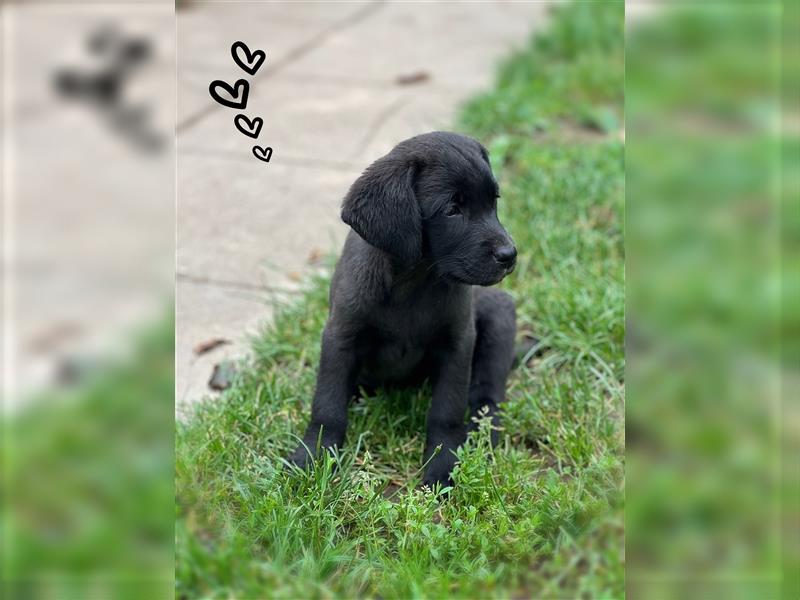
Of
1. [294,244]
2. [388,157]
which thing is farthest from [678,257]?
[294,244]

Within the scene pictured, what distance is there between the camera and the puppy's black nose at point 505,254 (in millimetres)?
2656

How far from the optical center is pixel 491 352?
134 inches

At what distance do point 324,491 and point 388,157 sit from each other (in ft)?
3.53

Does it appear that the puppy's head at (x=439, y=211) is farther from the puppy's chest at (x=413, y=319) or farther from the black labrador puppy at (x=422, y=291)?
the puppy's chest at (x=413, y=319)

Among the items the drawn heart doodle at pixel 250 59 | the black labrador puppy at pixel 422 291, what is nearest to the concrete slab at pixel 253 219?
the black labrador puppy at pixel 422 291

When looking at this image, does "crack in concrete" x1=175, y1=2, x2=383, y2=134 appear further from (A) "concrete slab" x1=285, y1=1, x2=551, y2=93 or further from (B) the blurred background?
(B) the blurred background

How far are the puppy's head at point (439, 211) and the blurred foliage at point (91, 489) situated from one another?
136cm

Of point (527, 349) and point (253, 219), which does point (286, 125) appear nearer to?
point (253, 219)

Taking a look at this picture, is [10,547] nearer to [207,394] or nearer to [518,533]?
[518,533]

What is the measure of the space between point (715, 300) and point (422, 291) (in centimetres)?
172

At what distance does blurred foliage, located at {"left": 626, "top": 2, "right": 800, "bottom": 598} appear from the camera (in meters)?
1.21

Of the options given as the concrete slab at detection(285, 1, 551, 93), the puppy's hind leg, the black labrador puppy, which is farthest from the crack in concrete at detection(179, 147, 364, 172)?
the black labrador puppy

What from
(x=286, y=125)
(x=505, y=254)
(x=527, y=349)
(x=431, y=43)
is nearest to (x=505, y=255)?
(x=505, y=254)

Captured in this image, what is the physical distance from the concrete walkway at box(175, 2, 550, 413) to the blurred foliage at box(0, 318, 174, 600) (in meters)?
1.83
